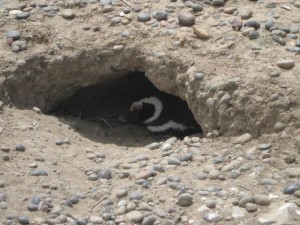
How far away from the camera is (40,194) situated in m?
4.47

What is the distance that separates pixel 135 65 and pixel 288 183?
167 cm

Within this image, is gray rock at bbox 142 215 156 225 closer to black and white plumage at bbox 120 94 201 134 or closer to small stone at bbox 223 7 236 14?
black and white plumage at bbox 120 94 201 134

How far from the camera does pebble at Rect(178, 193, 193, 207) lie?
4.34 meters

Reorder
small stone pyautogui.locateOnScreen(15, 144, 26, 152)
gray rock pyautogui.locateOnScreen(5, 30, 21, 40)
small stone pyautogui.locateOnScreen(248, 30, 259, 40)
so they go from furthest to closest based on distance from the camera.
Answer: gray rock pyautogui.locateOnScreen(5, 30, 21, 40)
small stone pyautogui.locateOnScreen(248, 30, 259, 40)
small stone pyautogui.locateOnScreen(15, 144, 26, 152)

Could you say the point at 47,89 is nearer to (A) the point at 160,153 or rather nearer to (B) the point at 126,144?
(B) the point at 126,144

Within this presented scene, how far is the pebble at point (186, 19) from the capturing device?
5488mm

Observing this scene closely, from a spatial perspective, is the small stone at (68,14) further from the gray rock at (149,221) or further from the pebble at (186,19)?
the gray rock at (149,221)

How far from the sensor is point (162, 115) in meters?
6.10

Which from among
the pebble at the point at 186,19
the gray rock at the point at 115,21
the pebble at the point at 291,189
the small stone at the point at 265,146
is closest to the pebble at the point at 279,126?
the small stone at the point at 265,146

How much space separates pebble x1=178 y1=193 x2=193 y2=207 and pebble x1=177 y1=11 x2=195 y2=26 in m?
1.57

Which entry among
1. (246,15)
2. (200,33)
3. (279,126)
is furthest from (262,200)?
(246,15)

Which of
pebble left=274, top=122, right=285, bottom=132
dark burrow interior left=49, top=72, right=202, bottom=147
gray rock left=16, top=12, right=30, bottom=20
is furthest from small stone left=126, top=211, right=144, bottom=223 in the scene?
gray rock left=16, top=12, right=30, bottom=20

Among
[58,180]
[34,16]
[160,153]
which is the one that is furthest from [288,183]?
[34,16]

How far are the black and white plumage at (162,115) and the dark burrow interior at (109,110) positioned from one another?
2.4 inches
